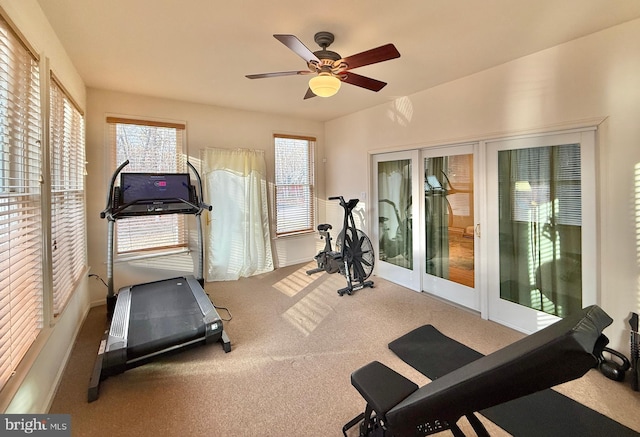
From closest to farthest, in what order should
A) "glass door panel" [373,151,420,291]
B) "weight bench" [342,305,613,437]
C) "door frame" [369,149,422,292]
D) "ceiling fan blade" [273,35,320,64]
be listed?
"weight bench" [342,305,613,437] → "ceiling fan blade" [273,35,320,64] → "door frame" [369,149,422,292] → "glass door panel" [373,151,420,291]

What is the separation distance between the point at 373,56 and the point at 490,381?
6.62 feet

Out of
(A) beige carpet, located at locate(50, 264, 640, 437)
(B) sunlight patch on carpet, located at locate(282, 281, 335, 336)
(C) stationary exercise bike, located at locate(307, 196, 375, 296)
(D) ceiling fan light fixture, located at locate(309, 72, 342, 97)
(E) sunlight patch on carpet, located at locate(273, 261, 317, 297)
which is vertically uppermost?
(D) ceiling fan light fixture, located at locate(309, 72, 342, 97)

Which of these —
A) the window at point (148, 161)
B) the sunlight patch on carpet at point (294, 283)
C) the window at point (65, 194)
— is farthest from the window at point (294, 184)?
the window at point (65, 194)

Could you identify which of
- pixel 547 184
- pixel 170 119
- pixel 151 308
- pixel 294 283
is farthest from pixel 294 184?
pixel 547 184

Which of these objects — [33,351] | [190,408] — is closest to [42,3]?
[33,351]

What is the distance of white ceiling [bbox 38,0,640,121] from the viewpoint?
2020mm

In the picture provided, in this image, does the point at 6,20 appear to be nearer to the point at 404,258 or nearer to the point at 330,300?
the point at 330,300

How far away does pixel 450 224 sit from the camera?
12.0ft

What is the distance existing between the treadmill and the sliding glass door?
2961mm

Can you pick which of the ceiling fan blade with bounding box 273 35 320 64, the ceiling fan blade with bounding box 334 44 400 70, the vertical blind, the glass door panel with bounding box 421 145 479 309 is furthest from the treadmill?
the glass door panel with bounding box 421 145 479 309

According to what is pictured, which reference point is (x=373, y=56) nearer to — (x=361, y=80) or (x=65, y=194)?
(x=361, y=80)

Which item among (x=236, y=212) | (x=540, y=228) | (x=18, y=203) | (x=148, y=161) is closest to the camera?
(x=18, y=203)

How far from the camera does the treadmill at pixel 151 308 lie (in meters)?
2.26

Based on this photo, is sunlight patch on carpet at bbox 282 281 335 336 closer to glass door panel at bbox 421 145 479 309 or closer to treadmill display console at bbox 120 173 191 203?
glass door panel at bbox 421 145 479 309
